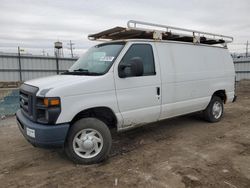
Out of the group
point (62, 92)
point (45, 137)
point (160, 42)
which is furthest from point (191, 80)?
point (45, 137)

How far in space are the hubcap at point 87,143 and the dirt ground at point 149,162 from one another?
0.72 ft

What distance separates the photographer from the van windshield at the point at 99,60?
4.17 m

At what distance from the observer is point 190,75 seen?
5.45 metres

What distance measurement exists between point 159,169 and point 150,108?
1.37 metres

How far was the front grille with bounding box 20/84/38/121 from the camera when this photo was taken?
367cm

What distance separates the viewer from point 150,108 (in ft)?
15.4

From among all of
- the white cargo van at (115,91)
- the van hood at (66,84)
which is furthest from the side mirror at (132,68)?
the van hood at (66,84)

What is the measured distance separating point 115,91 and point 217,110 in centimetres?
390

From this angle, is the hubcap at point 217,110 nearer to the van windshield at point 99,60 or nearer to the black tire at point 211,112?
the black tire at point 211,112

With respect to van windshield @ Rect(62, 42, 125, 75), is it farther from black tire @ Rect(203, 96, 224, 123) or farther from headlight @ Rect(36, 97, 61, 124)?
black tire @ Rect(203, 96, 224, 123)

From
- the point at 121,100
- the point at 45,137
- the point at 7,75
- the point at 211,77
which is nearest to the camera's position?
the point at 45,137

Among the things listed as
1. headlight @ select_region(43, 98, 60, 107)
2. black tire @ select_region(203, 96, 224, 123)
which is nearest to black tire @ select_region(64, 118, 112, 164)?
headlight @ select_region(43, 98, 60, 107)

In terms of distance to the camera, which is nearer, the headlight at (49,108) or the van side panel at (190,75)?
the headlight at (49,108)

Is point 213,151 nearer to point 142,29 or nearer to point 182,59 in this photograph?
point 182,59
